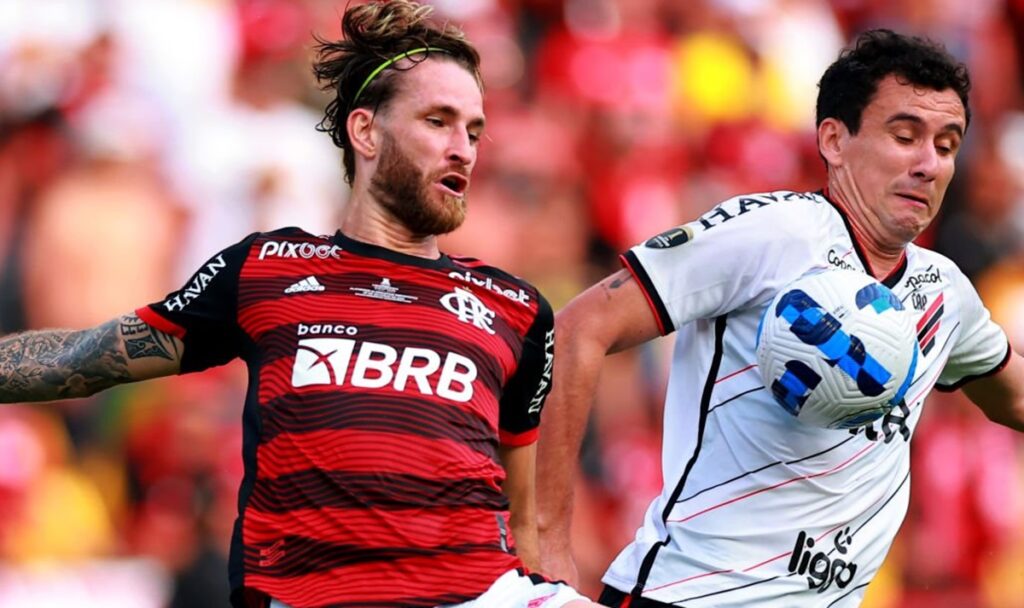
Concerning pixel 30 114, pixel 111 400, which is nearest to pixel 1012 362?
pixel 111 400

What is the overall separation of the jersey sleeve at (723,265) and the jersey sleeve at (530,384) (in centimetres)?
44

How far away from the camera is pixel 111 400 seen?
8.75m

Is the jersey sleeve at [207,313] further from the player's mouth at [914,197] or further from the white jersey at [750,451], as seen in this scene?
the player's mouth at [914,197]

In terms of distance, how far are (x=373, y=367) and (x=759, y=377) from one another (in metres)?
1.38

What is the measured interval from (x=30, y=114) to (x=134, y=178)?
659 mm

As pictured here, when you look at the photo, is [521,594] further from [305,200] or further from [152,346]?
[305,200]

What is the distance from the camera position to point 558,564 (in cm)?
528

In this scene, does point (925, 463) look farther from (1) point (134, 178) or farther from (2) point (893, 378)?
(2) point (893, 378)

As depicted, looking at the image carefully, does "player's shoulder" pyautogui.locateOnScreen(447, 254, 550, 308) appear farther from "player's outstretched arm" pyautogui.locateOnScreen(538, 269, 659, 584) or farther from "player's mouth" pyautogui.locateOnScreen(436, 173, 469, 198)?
"player's outstretched arm" pyautogui.locateOnScreen(538, 269, 659, 584)

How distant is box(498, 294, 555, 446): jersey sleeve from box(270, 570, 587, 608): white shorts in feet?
1.82

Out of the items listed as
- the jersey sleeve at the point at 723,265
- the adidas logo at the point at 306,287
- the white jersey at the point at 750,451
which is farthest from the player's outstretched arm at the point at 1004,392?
the adidas logo at the point at 306,287

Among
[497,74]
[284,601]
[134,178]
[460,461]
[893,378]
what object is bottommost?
[284,601]

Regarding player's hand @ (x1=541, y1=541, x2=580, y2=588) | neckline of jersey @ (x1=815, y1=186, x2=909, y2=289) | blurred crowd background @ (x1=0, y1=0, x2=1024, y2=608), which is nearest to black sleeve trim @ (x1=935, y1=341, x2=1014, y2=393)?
neckline of jersey @ (x1=815, y1=186, x2=909, y2=289)

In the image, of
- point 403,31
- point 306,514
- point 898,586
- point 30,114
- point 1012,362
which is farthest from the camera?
point 898,586
